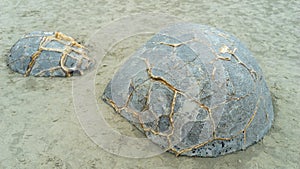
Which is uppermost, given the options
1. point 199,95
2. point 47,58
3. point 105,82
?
point 199,95

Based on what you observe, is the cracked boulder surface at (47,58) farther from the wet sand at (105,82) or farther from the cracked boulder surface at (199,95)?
the cracked boulder surface at (199,95)

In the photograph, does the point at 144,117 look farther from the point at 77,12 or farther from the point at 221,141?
the point at 77,12

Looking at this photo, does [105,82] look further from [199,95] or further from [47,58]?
[199,95]

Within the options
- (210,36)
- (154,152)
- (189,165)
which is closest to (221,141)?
(189,165)

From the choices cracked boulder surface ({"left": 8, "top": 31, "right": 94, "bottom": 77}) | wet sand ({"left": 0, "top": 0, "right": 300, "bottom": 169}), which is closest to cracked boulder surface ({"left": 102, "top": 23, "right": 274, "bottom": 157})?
wet sand ({"left": 0, "top": 0, "right": 300, "bottom": 169})

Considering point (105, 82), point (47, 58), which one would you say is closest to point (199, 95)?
point (105, 82)
